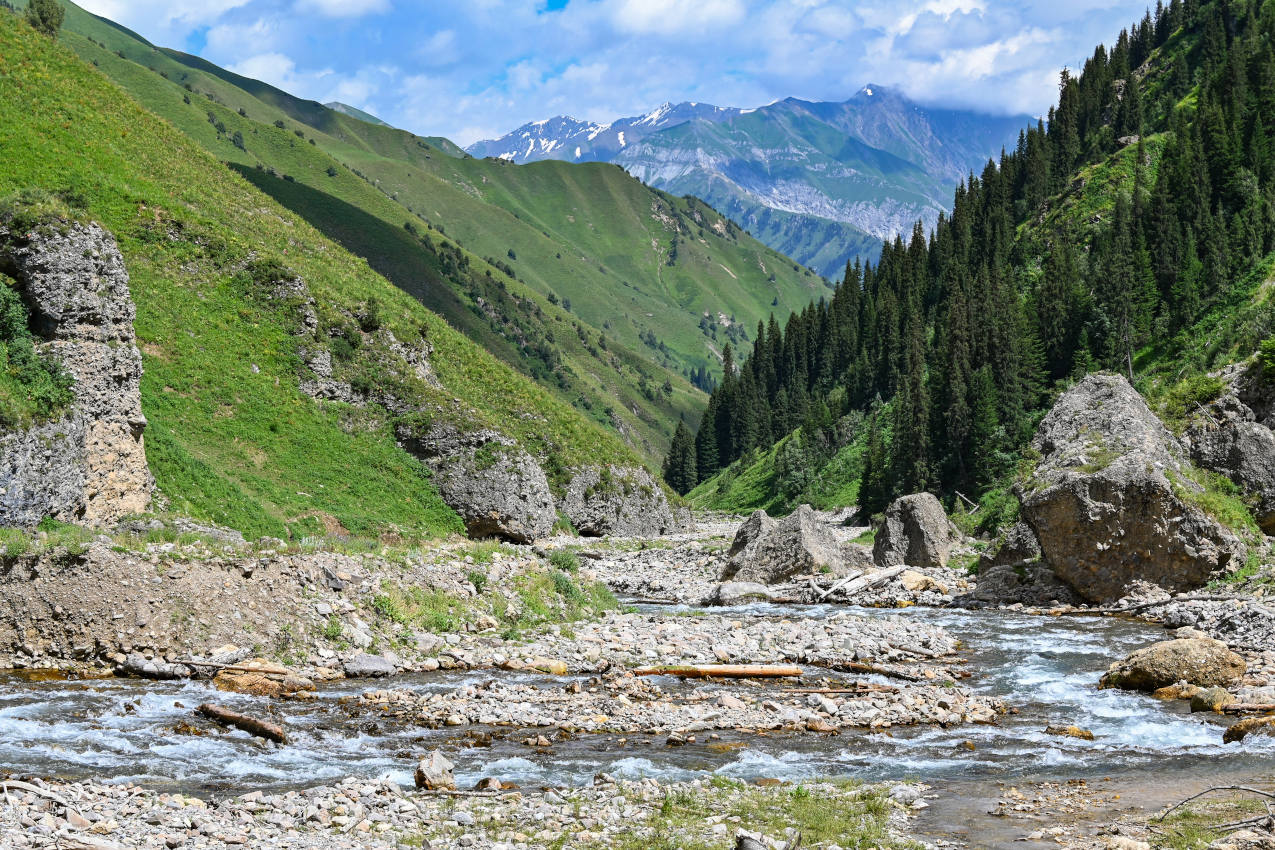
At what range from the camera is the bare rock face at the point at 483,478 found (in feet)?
168

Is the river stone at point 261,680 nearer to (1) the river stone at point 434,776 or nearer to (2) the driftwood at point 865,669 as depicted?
(1) the river stone at point 434,776

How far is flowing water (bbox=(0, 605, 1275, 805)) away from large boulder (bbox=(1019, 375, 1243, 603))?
46.3ft

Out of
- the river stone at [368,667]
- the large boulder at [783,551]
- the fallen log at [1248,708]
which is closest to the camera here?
the fallen log at [1248,708]

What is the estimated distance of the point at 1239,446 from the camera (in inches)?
1444

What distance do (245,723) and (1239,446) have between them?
37121 millimetres

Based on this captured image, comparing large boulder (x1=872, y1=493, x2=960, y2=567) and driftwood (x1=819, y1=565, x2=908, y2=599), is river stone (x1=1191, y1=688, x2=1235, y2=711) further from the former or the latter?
large boulder (x1=872, y1=493, x2=960, y2=567)

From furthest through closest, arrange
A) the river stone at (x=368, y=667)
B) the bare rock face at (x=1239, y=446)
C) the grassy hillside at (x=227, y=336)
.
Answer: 1. the grassy hillside at (x=227, y=336)
2. the bare rock face at (x=1239, y=446)
3. the river stone at (x=368, y=667)

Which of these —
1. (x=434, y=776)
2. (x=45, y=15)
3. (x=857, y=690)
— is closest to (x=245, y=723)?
(x=434, y=776)

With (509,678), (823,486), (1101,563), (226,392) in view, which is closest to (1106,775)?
(509,678)

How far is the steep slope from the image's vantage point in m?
76.1

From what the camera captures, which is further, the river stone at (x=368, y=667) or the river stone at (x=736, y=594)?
the river stone at (x=736, y=594)

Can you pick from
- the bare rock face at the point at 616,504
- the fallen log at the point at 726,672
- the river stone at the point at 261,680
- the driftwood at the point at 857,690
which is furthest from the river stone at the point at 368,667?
the bare rock face at the point at 616,504

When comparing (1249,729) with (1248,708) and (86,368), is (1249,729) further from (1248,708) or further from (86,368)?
(86,368)

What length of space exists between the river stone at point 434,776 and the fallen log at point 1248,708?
14.6 metres
